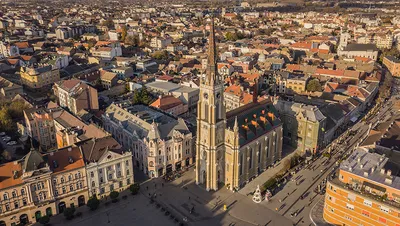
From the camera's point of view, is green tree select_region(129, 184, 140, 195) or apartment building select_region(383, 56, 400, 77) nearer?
green tree select_region(129, 184, 140, 195)

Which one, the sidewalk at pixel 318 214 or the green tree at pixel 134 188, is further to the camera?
the green tree at pixel 134 188

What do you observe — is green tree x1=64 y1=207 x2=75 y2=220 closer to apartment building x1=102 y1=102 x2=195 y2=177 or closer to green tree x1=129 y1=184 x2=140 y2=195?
green tree x1=129 y1=184 x2=140 y2=195

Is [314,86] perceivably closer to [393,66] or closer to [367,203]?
[393,66]

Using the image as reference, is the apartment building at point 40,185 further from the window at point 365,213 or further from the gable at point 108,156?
the window at point 365,213

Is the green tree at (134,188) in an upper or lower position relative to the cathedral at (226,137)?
lower

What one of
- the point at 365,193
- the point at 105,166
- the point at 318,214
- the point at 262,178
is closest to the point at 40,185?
the point at 105,166

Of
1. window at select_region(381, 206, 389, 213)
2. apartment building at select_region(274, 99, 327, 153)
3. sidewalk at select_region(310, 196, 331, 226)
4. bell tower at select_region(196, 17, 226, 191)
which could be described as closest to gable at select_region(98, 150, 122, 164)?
bell tower at select_region(196, 17, 226, 191)

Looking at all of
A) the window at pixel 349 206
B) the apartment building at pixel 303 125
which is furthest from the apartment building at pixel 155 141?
the window at pixel 349 206
